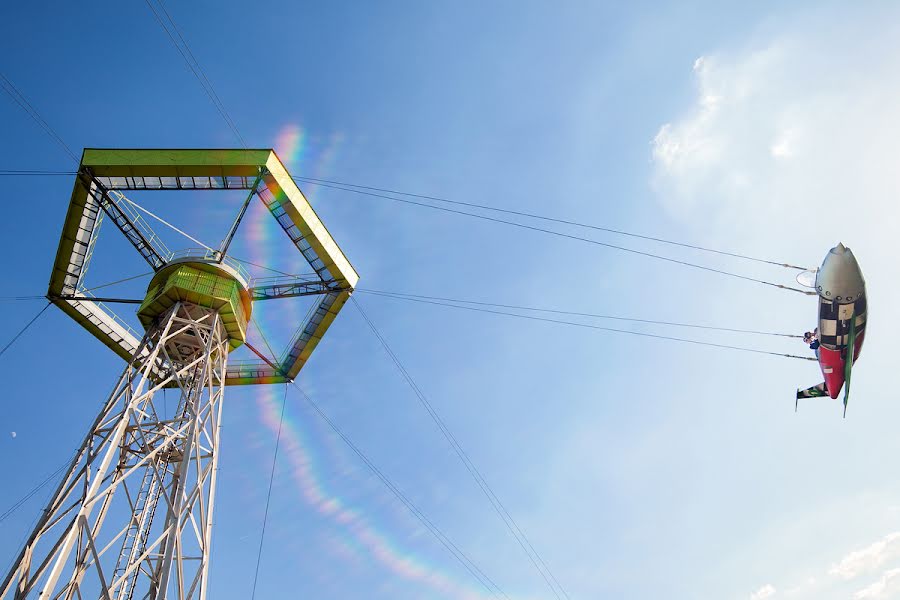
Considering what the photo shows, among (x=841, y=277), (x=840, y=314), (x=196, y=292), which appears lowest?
(x=196, y=292)

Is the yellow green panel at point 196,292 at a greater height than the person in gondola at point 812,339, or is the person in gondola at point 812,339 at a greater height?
the person in gondola at point 812,339

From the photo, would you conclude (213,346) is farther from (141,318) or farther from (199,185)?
(199,185)

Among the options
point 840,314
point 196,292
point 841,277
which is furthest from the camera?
point 840,314

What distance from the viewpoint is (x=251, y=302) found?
24.3 metres

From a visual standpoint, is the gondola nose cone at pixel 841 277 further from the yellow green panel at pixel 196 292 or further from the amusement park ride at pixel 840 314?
the yellow green panel at pixel 196 292

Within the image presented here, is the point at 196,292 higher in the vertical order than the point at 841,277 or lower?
lower

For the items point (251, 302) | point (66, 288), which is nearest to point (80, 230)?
point (66, 288)

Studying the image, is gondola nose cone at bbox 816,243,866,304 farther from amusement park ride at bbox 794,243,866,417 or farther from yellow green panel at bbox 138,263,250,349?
yellow green panel at bbox 138,263,250,349

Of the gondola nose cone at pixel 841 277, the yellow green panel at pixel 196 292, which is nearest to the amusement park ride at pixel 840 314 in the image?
the gondola nose cone at pixel 841 277

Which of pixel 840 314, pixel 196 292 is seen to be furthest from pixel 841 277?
pixel 196 292

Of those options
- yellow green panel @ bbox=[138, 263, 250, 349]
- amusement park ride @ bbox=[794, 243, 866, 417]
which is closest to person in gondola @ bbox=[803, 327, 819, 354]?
amusement park ride @ bbox=[794, 243, 866, 417]

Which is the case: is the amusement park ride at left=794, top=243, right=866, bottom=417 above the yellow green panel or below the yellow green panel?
above

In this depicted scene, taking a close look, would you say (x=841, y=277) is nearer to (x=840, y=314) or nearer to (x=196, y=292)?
(x=840, y=314)

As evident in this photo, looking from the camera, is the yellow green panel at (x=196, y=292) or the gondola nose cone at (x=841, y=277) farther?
the yellow green panel at (x=196, y=292)
